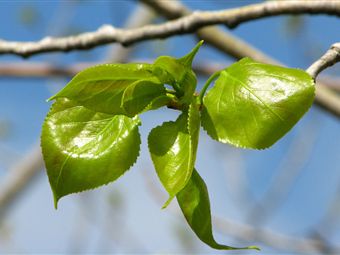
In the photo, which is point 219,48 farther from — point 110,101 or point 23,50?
point 110,101

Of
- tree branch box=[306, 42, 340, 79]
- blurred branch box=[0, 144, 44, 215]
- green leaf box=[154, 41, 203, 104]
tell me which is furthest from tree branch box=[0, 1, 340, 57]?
blurred branch box=[0, 144, 44, 215]

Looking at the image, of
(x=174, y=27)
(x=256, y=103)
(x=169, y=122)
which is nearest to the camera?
(x=256, y=103)

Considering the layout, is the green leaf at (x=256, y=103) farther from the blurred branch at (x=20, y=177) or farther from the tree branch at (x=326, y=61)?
the blurred branch at (x=20, y=177)

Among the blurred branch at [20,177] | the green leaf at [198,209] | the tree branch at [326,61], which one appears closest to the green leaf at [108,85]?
the green leaf at [198,209]

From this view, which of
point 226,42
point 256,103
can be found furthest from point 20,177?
point 256,103

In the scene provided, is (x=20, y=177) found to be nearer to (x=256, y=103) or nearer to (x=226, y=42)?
(x=226, y=42)
